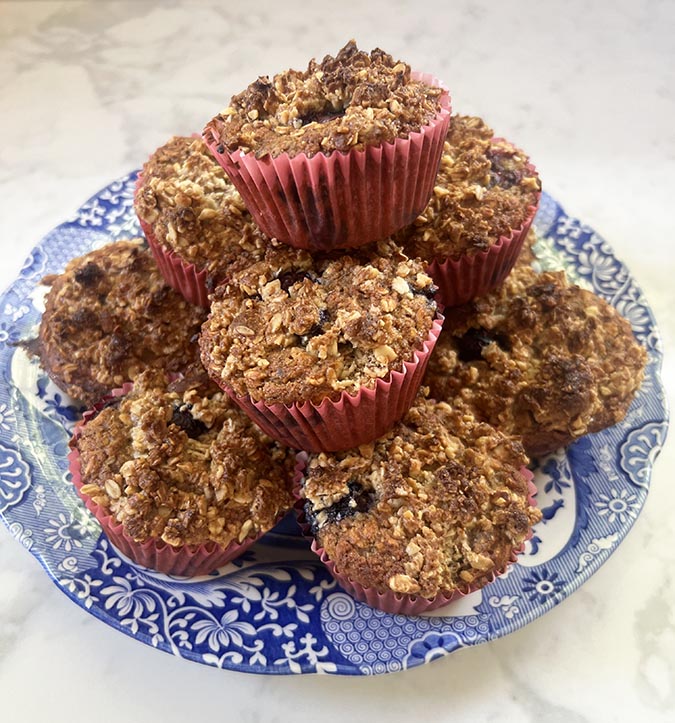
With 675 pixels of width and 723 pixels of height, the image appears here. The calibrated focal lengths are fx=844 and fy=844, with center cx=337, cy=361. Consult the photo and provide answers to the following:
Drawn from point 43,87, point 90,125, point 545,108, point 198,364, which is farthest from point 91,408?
point 545,108

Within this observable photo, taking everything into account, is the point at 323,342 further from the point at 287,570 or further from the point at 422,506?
the point at 287,570

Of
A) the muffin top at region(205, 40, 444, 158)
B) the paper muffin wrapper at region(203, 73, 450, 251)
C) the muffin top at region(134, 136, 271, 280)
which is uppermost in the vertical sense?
the muffin top at region(205, 40, 444, 158)

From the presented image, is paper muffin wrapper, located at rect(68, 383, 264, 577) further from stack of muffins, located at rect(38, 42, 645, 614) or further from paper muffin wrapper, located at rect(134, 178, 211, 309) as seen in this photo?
paper muffin wrapper, located at rect(134, 178, 211, 309)

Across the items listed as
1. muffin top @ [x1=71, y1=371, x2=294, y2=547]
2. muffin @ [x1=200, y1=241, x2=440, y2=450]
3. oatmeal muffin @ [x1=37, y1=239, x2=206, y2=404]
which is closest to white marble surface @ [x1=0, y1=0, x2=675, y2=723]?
muffin top @ [x1=71, y1=371, x2=294, y2=547]

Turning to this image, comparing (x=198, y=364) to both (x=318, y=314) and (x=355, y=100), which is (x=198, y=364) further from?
(x=355, y=100)

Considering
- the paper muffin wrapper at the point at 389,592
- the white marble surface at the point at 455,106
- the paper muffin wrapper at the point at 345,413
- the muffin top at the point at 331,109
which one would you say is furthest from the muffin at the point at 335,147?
the white marble surface at the point at 455,106

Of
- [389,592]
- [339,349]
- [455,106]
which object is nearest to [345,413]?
[339,349]
